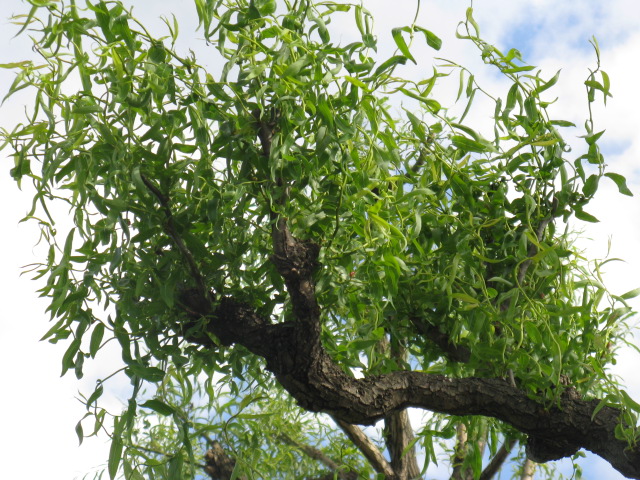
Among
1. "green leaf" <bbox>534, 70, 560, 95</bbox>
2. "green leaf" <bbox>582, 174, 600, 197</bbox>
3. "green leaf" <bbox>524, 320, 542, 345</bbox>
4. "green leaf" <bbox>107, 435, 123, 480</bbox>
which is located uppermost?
"green leaf" <bbox>534, 70, 560, 95</bbox>

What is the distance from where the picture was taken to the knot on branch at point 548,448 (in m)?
1.41

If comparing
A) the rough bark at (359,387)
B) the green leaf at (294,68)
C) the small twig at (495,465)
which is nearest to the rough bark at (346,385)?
the rough bark at (359,387)

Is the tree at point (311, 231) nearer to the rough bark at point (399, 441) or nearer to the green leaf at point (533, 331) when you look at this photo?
the green leaf at point (533, 331)

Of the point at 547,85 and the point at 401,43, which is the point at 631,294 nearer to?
the point at 547,85

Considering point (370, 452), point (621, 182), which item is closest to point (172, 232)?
point (621, 182)

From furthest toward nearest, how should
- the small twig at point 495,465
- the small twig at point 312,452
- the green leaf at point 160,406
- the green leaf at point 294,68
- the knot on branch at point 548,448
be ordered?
the small twig at point 312,452 → the small twig at point 495,465 → the knot on branch at point 548,448 → the green leaf at point 160,406 → the green leaf at point 294,68

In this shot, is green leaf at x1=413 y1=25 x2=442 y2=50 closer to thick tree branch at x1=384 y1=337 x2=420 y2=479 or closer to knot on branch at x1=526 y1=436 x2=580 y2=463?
knot on branch at x1=526 y1=436 x2=580 y2=463

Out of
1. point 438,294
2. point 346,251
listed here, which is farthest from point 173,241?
point 438,294

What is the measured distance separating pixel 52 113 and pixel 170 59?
0.18 metres

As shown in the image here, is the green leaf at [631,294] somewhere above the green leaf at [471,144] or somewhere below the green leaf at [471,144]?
below

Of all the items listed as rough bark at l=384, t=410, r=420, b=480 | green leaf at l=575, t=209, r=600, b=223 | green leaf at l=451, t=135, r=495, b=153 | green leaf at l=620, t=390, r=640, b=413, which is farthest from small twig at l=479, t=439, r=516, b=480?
green leaf at l=451, t=135, r=495, b=153

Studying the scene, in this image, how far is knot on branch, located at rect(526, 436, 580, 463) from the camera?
1.41 m

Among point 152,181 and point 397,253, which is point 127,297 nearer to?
point 152,181

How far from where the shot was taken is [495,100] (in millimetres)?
1297
